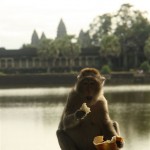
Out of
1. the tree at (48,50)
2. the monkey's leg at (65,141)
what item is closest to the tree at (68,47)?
the tree at (48,50)

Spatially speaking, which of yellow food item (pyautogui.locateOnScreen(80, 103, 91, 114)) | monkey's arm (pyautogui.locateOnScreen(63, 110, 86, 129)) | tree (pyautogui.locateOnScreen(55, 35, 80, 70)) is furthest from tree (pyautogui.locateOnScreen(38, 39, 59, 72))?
yellow food item (pyautogui.locateOnScreen(80, 103, 91, 114))

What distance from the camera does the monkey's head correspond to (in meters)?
3.43

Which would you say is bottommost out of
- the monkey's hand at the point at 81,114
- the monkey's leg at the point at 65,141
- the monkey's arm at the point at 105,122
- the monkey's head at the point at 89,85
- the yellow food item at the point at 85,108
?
the monkey's leg at the point at 65,141

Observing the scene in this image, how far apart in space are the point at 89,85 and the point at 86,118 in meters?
0.23

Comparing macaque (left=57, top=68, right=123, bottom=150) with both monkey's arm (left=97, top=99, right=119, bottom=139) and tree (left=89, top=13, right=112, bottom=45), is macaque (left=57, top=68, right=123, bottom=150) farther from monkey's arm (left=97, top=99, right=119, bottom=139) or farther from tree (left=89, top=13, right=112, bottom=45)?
tree (left=89, top=13, right=112, bottom=45)

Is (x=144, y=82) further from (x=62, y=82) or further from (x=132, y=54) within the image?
(x=132, y=54)

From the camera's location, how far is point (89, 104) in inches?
137

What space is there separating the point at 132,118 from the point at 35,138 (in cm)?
423

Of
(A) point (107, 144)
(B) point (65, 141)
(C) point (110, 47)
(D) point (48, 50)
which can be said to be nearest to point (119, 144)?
(A) point (107, 144)

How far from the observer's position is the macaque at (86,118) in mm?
3471

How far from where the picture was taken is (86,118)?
354 centimetres

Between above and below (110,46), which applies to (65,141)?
below

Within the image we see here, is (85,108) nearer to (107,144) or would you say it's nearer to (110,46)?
(107,144)

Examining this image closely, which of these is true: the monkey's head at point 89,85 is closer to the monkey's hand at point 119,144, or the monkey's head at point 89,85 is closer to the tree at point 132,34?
the monkey's hand at point 119,144
